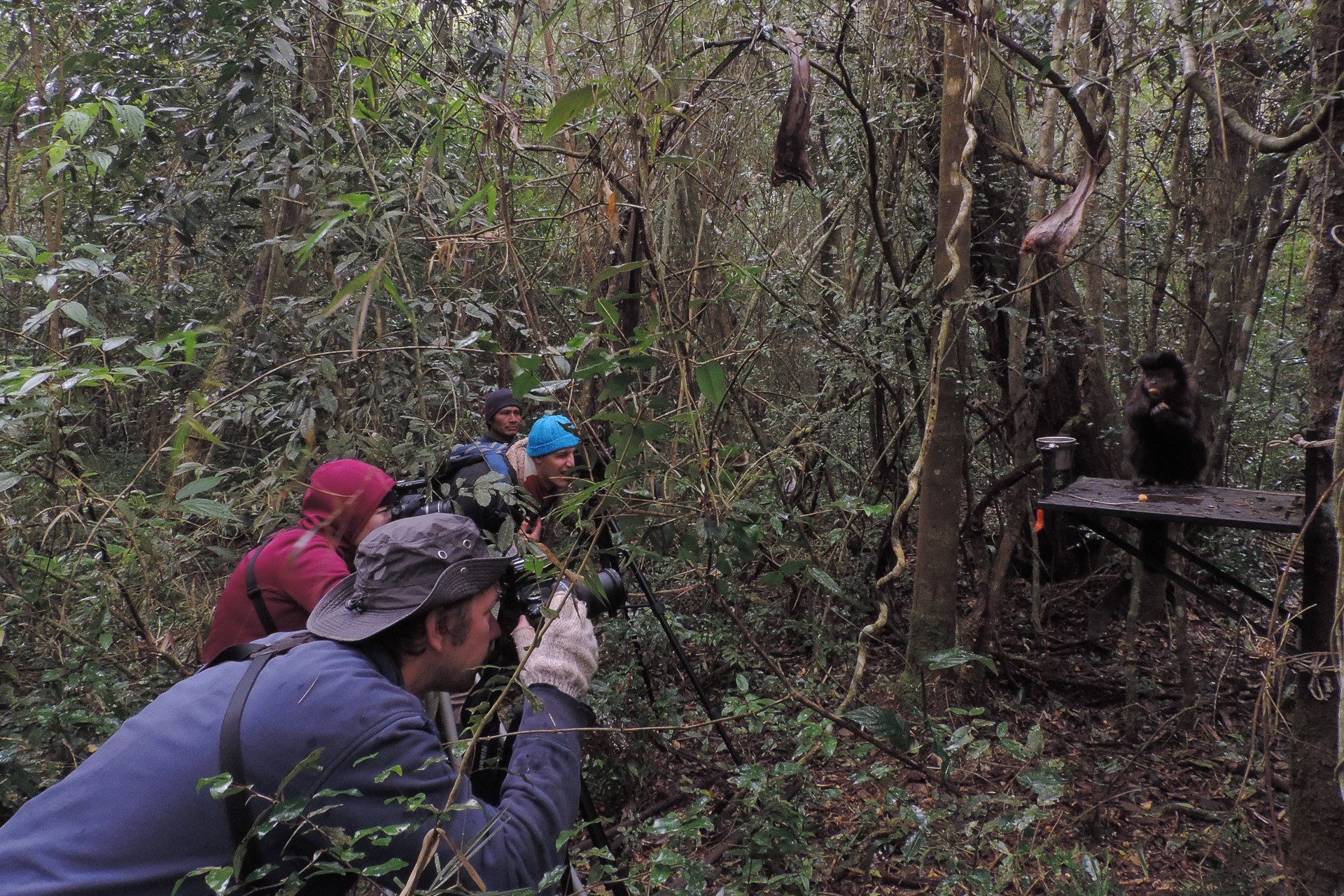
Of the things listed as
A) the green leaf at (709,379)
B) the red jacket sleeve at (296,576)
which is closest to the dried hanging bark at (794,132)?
the green leaf at (709,379)

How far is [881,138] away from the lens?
4086 mm

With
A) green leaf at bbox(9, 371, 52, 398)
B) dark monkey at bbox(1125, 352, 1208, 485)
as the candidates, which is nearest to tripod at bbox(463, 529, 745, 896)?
green leaf at bbox(9, 371, 52, 398)

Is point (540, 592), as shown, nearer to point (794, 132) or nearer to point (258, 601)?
point (258, 601)

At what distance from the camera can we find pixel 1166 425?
3631mm

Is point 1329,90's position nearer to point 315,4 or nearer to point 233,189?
point 315,4

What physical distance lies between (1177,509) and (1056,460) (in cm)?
44

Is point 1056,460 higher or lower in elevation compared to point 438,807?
higher

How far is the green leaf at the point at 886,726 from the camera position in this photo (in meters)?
1.66

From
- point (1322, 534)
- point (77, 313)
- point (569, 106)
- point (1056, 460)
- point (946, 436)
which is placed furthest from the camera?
point (946, 436)

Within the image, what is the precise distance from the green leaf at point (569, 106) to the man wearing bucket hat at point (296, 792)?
2.58 feet

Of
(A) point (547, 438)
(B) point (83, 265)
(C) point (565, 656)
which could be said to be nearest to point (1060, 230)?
(A) point (547, 438)

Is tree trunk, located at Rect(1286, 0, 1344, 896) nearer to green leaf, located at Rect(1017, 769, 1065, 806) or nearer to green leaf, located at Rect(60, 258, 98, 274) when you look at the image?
green leaf, located at Rect(1017, 769, 1065, 806)

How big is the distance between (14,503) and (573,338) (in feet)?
7.86

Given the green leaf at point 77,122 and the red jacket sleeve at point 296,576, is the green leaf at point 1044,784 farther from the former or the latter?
the green leaf at point 77,122
